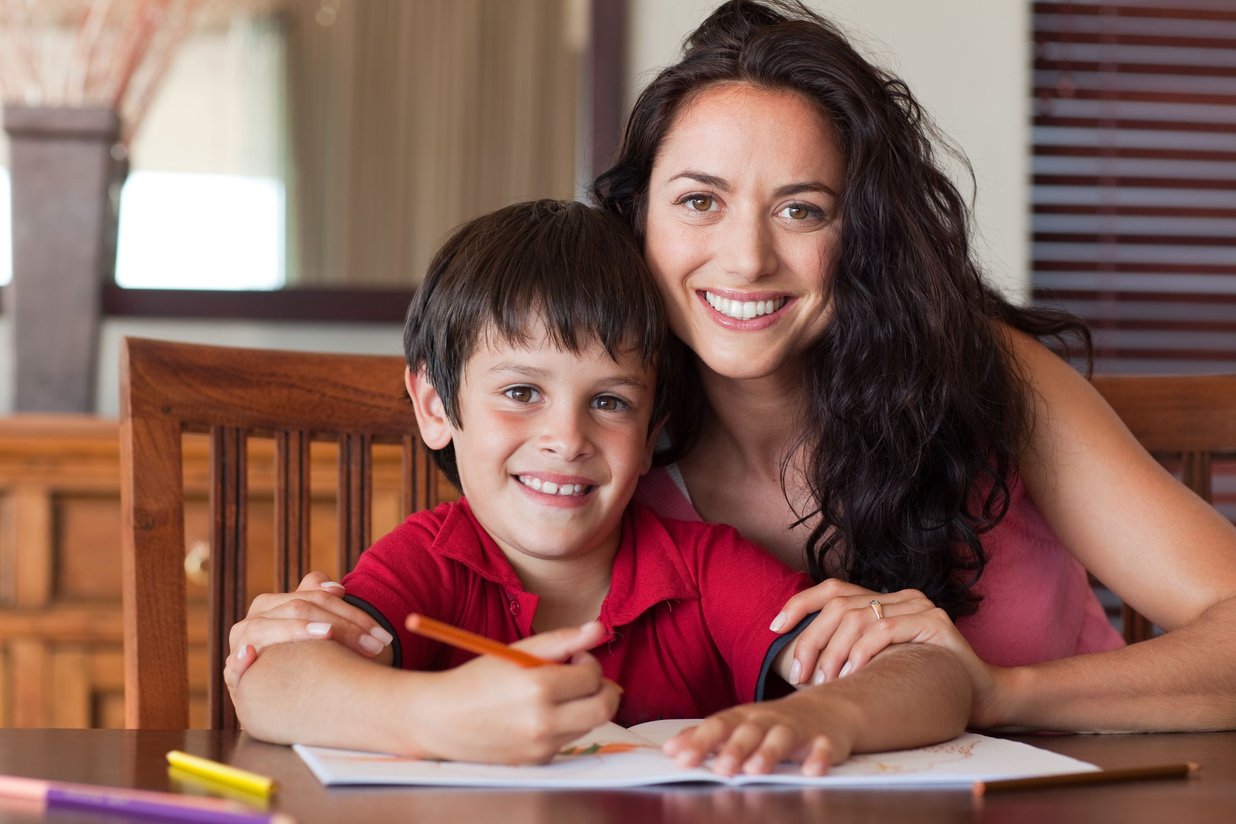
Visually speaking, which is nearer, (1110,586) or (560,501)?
(560,501)

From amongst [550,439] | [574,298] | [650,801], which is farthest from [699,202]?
[650,801]

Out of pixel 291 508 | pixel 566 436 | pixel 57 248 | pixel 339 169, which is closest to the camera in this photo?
pixel 566 436

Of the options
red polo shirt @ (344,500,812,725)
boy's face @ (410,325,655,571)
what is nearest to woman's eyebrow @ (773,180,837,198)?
boy's face @ (410,325,655,571)

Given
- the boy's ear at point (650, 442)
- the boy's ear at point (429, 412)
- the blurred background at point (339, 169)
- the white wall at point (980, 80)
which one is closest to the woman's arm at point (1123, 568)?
the boy's ear at point (650, 442)

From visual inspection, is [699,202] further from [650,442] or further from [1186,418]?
[1186,418]

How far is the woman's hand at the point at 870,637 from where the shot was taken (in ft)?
3.30

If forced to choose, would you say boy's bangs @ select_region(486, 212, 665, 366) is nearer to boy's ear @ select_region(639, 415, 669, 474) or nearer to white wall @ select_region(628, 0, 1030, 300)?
boy's ear @ select_region(639, 415, 669, 474)

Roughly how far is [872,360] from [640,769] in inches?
24.6

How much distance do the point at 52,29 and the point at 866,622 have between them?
1.73 m

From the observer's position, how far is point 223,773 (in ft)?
2.54

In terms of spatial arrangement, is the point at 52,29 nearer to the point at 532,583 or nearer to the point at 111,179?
the point at 111,179

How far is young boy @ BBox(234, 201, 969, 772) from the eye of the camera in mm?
1146

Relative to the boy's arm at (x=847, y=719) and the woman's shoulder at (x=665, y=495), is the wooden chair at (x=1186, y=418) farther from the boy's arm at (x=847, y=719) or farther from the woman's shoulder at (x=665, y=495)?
the boy's arm at (x=847, y=719)

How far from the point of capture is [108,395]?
7.36ft
